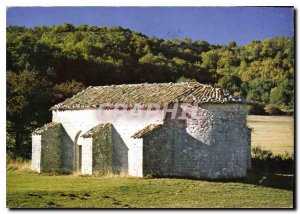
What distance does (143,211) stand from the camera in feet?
52.2

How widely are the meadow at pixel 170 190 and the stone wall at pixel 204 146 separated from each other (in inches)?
17.7

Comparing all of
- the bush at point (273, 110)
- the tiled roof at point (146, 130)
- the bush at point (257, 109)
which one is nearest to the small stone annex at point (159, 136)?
the tiled roof at point (146, 130)

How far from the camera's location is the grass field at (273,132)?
53.3 ft

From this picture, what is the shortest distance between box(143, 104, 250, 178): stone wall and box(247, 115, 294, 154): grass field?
1.06 ft

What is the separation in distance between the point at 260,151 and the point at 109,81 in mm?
5617

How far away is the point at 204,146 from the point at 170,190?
202cm

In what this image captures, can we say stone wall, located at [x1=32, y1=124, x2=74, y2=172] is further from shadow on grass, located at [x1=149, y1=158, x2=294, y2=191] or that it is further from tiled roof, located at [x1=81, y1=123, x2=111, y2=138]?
shadow on grass, located at [x1=149, y1=158, x2=294, y2=191]

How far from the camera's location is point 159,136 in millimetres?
18203

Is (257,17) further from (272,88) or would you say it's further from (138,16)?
(138,16)

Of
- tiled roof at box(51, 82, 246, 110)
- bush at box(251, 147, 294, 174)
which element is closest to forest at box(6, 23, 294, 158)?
tiled roof at box(51, 82, 246, 110)

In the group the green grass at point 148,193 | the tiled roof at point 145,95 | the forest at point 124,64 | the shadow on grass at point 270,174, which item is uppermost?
the forest at point 124,64

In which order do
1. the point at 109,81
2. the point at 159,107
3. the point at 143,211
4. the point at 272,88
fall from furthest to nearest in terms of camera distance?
the point at 109,81 → the point at 159,107 → the point at 272,88 → the point at 143,211

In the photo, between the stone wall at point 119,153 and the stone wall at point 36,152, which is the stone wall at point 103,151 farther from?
the stone wall at point 36,152
